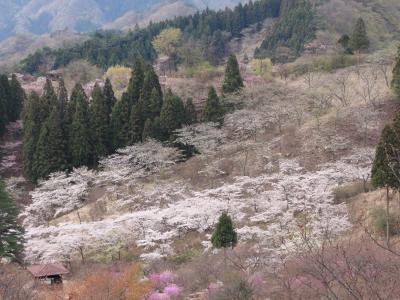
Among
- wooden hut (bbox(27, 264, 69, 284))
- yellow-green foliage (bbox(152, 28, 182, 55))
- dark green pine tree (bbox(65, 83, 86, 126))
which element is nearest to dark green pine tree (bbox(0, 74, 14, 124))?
dark green pine tree (bbox(65, 83, 86, 126))

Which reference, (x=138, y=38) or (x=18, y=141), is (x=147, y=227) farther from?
(x=138, y=38)

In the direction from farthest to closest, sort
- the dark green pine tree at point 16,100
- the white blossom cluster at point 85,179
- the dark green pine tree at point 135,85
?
the dark green pine tree at point 16,100
the dark green pine tree at point 135,85
the white blossom cluster at point 85,179

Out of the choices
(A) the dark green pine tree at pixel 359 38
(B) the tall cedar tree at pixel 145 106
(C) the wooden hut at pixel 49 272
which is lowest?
(C) the wooden hut at pixel 49 272

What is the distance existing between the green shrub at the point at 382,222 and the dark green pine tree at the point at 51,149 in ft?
76.1

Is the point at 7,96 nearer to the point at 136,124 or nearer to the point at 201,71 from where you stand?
the point at 136,124

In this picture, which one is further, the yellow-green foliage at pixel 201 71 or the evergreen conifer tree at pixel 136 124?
the yellow-green foliage at pixel 201 71

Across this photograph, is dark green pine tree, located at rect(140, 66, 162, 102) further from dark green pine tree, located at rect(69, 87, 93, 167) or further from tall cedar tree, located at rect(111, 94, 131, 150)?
dark green pine tree, located at rect(69, 87, 93, 167)

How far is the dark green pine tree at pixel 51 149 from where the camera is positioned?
116 ft

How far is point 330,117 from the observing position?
3516cm

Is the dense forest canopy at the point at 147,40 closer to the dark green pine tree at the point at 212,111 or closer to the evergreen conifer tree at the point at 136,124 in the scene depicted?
the evergreen conifer tree at the point at 136,124

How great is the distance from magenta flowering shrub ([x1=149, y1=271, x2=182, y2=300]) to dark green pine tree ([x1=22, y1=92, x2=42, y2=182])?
21.8m

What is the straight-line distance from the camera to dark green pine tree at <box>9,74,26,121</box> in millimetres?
44572

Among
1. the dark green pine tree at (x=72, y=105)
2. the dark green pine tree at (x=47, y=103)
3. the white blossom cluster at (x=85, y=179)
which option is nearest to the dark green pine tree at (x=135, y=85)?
the dark green pine tree at (x=72, y=105)

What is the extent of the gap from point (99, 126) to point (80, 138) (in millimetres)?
2032
